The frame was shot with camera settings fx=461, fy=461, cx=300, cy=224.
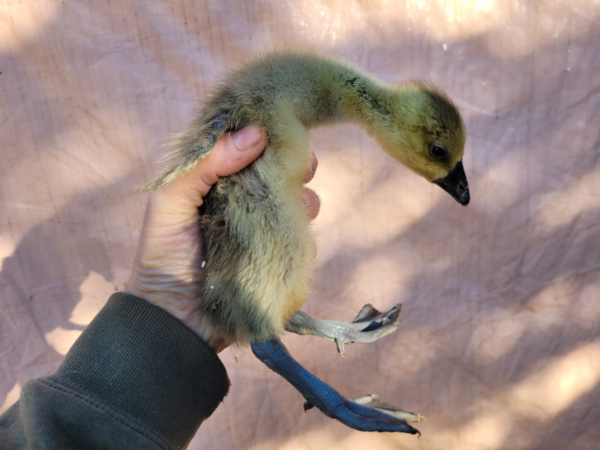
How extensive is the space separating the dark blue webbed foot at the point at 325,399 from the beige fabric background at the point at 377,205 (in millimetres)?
427

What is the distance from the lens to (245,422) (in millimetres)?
1355

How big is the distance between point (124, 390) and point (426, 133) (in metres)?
0.70

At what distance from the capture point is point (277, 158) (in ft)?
2.54

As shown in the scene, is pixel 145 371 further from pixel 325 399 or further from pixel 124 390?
pixel 325 399

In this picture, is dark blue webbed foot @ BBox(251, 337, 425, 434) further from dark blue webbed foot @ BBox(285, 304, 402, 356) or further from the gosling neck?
the gosling neck

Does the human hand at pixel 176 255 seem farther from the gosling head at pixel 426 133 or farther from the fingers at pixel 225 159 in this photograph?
the gosling head at pixel 426 133

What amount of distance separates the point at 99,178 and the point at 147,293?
488 mm

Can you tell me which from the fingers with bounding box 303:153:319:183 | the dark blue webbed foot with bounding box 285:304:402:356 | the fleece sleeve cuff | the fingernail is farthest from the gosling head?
the fleece sleeve cuff

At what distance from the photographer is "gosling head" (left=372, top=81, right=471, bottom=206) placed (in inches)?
32.6

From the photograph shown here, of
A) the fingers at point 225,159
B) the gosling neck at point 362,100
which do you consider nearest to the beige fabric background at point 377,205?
the gosling neck at point 362,100

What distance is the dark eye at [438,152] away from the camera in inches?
33.5

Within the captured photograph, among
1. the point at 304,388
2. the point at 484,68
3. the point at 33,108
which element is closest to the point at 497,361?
the point at 304,388

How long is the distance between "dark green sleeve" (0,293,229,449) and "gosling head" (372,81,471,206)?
538mm

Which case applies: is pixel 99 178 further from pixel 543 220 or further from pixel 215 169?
pixel 543 220
